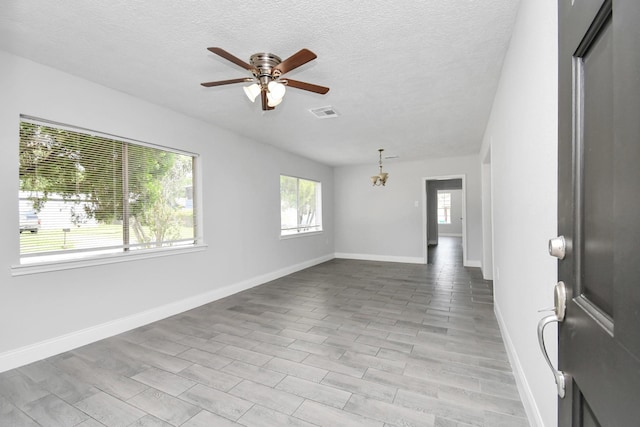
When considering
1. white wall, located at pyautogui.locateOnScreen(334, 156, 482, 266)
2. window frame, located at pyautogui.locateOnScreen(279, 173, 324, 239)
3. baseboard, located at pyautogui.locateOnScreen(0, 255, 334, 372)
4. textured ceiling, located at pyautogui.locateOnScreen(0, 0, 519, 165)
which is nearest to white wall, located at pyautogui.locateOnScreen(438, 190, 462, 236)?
white wall, located at pyautogui.locateOnScreen(334, 156, 482, 266)

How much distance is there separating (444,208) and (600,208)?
14.6m

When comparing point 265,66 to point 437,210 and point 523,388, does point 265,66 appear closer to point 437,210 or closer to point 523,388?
point 523,388

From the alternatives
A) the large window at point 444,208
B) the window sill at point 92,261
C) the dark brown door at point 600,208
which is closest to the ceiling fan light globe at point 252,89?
the dark brown door at point 600,208

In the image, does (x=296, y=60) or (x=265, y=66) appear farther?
(x=265, y=66)

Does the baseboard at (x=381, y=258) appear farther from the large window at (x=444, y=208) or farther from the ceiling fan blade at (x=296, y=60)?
the large window at (x=444, y=208)

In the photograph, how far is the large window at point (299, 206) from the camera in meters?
6.08

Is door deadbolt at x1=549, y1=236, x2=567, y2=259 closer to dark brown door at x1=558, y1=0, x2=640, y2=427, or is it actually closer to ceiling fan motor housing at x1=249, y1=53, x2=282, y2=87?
dark brown door at x1=558, y1=0, x2=640, y2=427

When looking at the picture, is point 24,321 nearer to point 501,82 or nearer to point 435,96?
point 435,96

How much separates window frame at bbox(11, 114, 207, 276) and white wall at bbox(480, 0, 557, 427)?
3557 mm

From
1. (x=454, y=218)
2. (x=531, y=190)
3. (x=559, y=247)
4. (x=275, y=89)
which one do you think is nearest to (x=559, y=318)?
(x=559, y=247)

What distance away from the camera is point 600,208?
0.59 meters

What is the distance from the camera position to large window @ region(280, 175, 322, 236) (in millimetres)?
6082

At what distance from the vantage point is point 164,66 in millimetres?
2611

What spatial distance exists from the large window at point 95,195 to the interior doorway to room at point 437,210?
207 inches
